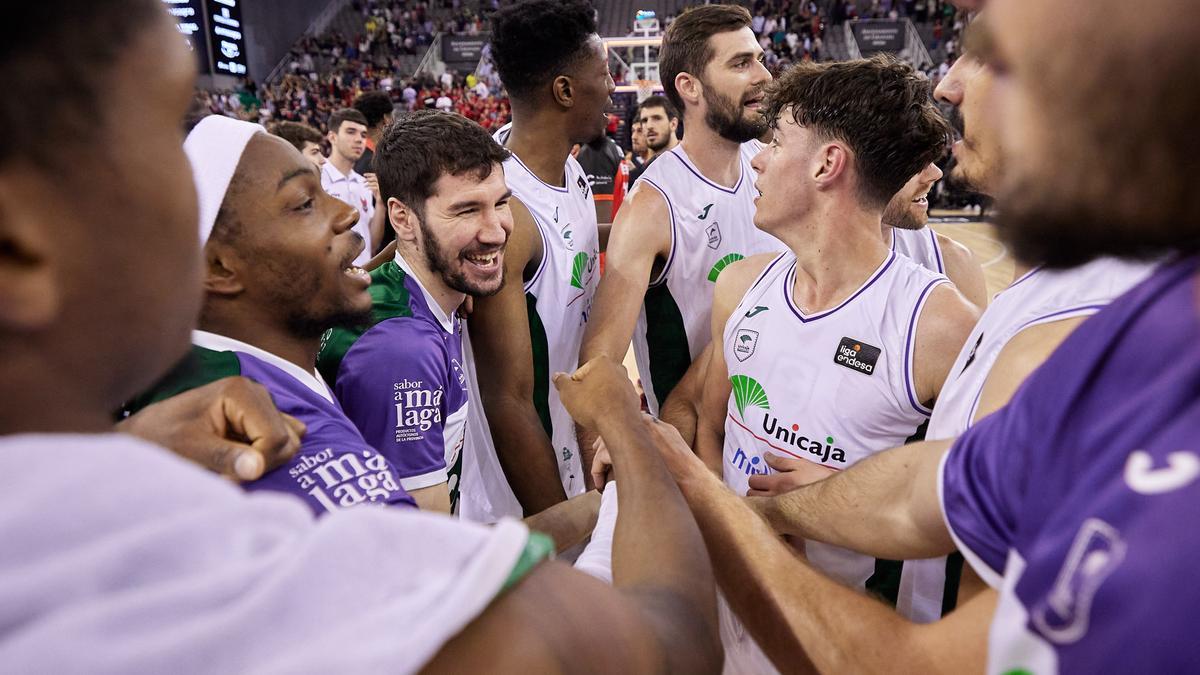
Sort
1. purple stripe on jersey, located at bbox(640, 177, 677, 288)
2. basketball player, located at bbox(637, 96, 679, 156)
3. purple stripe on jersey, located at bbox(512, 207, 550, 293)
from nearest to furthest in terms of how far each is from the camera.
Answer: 1. purple stripe on jersey, located at bbox(512, 207, 550, 293)
2. purple stripe on jersey, located at bbox(640, 177, 677, 288)
3. basketball player, located at bbox(637, 96, 679, 156)

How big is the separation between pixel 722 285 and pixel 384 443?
4.58 feet

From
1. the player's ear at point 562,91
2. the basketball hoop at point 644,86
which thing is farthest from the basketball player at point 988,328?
→ the basketball hoop at point 644,86

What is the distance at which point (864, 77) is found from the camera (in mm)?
2455

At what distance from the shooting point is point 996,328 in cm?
171

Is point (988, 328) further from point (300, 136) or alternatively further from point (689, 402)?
point (300, 136)

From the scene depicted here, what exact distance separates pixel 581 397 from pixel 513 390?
127 cm

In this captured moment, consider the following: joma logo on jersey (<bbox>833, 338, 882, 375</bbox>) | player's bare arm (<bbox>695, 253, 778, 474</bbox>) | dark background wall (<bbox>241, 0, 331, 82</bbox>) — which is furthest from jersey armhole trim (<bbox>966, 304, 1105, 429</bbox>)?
dark background wall (<bbox>241, 0, 331, 82</bbox>)

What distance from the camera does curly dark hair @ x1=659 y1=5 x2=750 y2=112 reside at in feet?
11.9

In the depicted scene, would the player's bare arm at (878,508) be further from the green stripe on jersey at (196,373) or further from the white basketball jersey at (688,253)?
the white basketball jersey at (688,253)

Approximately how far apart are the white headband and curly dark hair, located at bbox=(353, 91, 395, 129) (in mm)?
6362

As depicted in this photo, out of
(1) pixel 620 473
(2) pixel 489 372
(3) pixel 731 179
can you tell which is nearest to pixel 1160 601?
(1) pixel 620 473

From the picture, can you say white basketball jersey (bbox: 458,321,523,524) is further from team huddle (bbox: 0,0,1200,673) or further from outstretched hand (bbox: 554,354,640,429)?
outstretched hand (bbox: 554,354,640,429)

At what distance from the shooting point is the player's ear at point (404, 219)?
254 centimetres

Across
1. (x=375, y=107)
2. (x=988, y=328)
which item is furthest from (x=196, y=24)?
(x=988, y=328)
